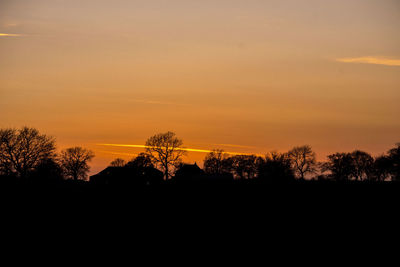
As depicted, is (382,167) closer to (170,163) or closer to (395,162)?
(395,162)

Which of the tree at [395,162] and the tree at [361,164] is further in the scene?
the tree at [361,164]

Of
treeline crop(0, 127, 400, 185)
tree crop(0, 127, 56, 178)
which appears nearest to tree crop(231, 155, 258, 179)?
treeline crop(0, 127, 400, 185)

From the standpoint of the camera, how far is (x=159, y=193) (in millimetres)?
28609

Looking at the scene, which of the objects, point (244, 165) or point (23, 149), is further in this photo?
point (244, 165)

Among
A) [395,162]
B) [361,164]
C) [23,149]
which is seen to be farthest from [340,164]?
[23,149]

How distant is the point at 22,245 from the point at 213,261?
9480 millimetres

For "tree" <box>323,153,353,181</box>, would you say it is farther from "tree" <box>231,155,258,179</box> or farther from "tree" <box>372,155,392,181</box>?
"tree" <box>231,155,258,179</box>

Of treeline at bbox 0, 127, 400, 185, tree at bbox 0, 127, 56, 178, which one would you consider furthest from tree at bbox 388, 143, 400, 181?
tree at bbox 0, 127, 56, 178

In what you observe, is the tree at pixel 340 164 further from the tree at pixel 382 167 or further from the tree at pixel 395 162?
the tree at pixel 395 162

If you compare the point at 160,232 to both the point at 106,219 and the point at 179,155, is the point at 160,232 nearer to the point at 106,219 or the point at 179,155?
the point at 106,219

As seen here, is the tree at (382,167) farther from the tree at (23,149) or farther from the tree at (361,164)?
the tree at (23,149)

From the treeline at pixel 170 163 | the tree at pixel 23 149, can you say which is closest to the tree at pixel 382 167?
the treeline at pixel 170 163

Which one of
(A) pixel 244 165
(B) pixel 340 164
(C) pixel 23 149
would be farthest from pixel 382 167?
(C) pixel 23 149

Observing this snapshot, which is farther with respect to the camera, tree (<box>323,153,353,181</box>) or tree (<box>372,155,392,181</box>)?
tree (<box>323,153,353,181</box>)
